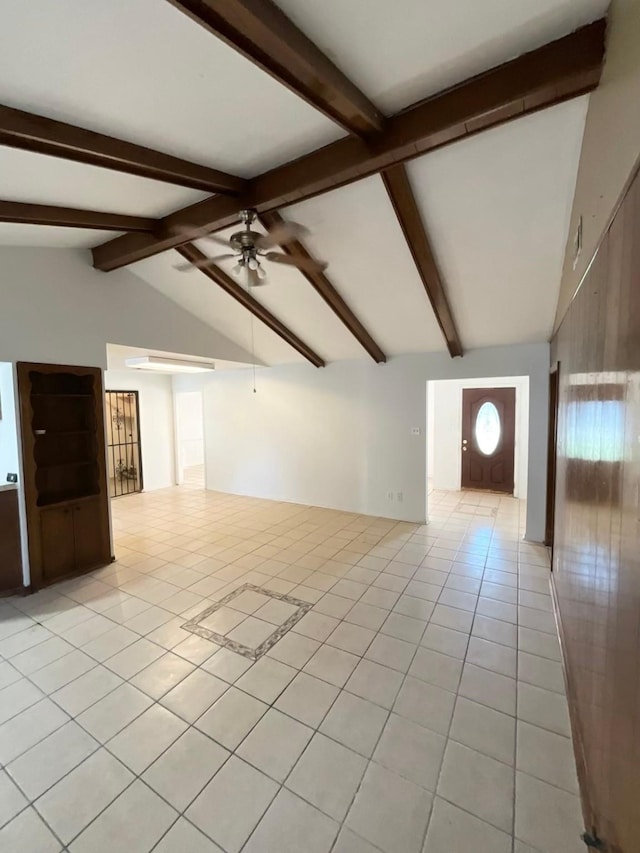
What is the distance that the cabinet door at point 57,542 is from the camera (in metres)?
3.68

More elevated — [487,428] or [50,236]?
[50,236]

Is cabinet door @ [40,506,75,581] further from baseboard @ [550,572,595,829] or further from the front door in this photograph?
the front door

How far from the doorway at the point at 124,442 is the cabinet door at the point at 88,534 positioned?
3.42m

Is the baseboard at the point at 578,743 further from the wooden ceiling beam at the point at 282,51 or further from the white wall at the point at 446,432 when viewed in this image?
the white wall at the point at 446,432

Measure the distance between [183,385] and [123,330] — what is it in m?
3.76

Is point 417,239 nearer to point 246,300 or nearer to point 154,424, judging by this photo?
point 246,300

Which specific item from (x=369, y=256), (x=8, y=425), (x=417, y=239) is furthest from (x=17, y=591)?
(x=417, y=239)

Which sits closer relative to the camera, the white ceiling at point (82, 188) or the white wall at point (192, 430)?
the white ceiling at point (82, 188)

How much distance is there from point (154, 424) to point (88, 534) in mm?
4075

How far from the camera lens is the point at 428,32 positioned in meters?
1.58

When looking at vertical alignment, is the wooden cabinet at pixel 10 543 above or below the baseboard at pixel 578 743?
above

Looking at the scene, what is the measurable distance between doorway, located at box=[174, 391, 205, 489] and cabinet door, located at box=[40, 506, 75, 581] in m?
4.22

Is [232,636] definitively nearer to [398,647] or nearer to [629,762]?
[398,647]

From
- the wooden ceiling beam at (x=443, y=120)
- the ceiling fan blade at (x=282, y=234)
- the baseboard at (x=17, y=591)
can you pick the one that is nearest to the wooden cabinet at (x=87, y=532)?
the baseboard at (x=17, y=591)
